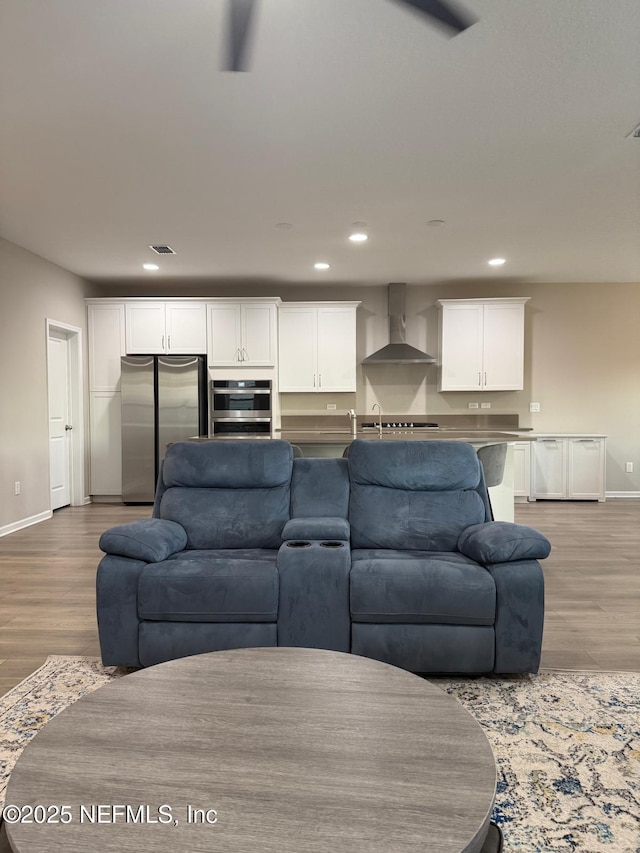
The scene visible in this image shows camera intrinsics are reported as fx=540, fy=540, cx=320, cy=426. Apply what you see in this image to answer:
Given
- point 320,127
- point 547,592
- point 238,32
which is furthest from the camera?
point 547,592

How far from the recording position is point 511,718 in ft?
6.59

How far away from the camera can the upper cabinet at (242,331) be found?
22.0 ft

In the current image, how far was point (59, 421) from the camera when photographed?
20.7 ft

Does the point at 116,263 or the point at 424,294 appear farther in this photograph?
the point at 424,294

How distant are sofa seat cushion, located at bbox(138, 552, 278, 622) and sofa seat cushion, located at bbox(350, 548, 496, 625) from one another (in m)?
0.37

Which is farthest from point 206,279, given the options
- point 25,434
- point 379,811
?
point 379,811

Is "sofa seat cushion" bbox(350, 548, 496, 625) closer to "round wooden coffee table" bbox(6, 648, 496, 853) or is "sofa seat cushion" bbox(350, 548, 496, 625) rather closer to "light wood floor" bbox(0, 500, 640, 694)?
"light wood floor" bbox(0, 500, 640, 694)

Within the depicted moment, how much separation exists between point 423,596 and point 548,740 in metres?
0.65

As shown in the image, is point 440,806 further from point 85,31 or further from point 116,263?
point 116,263

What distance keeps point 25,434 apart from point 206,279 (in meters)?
2.81

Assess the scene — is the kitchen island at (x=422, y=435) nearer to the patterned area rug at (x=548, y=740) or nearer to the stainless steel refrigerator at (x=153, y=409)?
the stainless steel refrigerator at (x=153, y=409)

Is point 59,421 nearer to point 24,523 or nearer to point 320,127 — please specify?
point 24,523

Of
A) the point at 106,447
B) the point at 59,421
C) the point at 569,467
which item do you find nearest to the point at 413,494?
the point at 569,467

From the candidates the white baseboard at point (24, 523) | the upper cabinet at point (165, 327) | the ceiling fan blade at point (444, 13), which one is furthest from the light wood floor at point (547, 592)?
the ceiling fan blade at point (444, 13)
